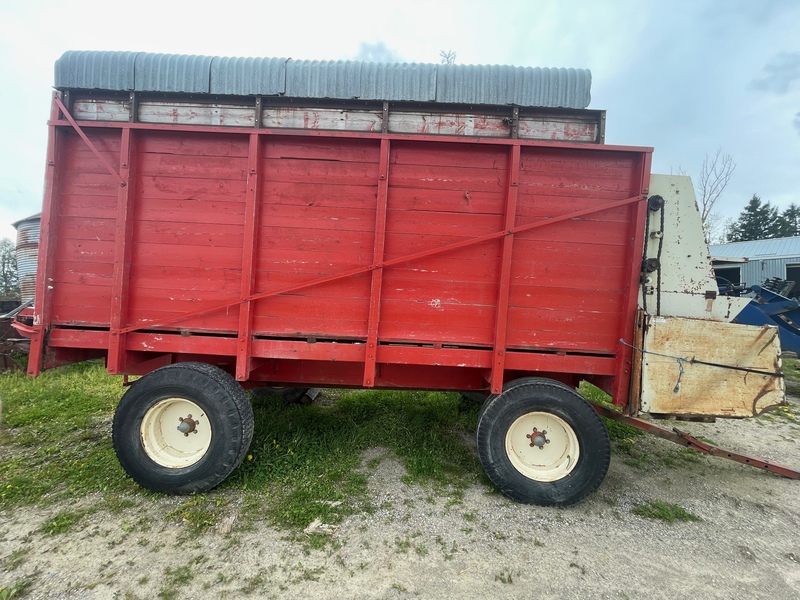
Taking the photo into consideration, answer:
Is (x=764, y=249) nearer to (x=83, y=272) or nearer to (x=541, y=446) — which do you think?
(x=541, y=446)

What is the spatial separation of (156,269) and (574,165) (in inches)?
141

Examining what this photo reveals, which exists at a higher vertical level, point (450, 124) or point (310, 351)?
point (450, 124)

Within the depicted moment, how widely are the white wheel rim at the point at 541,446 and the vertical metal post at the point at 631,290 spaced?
0.54 m

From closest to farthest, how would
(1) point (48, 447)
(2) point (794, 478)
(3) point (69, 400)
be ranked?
(2) point (794, 478) < (1) point (48, 447) < (3) point (69, 400)

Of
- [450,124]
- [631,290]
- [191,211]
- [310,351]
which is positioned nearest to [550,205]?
[631,290]

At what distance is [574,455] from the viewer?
10.1 ft

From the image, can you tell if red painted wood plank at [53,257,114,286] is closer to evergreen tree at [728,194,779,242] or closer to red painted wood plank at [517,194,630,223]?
red painted wood plank at [517,194,630,223]

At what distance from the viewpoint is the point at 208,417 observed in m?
3.03

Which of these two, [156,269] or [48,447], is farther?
[48,447]

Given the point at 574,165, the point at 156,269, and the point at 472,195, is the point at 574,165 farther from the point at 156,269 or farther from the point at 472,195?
the point at 156,269

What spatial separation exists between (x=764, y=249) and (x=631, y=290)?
21.7 metres

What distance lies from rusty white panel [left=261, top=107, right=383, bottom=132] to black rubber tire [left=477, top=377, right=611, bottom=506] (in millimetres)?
2509

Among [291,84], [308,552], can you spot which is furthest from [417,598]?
[291,84]

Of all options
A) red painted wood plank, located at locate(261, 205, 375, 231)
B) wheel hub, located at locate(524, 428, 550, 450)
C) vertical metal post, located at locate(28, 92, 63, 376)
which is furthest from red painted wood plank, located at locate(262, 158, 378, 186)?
wheel hub, located at locate(524, 428, 550, 450)
